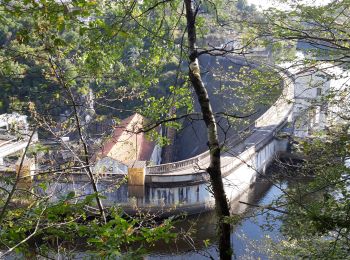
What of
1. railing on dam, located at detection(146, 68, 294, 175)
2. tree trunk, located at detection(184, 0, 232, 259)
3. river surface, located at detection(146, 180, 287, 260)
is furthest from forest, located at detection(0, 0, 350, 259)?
railing on dam, located at detection(146, 68, 294, 175)

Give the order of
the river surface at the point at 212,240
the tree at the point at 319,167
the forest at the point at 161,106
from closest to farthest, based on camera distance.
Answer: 1. the forest at the point at 161,106
2. the tree at the point at 319,167
3. the river surface at the point at 212,240

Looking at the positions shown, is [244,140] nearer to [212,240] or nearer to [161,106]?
[212,240]

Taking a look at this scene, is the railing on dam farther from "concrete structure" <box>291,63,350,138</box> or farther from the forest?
the forest

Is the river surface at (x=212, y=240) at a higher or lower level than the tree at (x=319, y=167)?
lower

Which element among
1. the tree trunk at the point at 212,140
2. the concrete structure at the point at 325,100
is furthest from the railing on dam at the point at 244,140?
the tree trunk at the point at 212,140

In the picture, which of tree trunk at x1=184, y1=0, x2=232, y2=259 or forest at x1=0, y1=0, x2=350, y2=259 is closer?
forest at x1=0, y1=0, x2=350, y2=259

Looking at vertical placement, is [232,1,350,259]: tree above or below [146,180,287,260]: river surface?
above

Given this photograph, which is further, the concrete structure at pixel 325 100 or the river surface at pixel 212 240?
the river surface at pixel 212 240

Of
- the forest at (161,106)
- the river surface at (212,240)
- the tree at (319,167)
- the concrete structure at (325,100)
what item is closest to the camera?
the forest at (161,106)

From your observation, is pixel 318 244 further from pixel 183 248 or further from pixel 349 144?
Answer: pixel 183 248

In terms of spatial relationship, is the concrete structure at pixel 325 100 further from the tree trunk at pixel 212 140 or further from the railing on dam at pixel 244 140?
the railing on dam at pixel 244 140

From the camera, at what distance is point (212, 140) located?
4238 millimetres

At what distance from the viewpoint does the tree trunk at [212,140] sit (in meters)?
4.19

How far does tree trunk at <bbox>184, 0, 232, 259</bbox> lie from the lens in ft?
13.8
